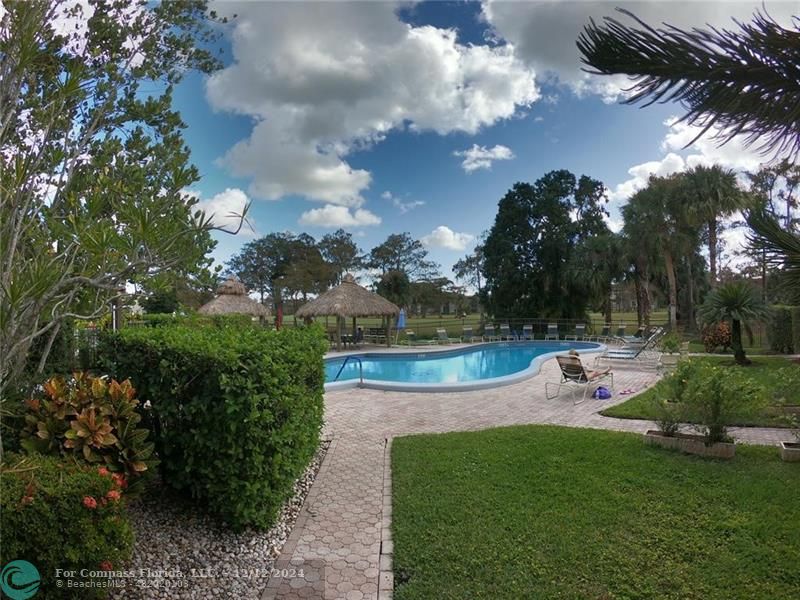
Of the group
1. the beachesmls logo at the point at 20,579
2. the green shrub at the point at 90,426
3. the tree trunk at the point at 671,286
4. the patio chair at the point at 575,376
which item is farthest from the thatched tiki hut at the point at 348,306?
the beachesmls logo at the point at 20,579

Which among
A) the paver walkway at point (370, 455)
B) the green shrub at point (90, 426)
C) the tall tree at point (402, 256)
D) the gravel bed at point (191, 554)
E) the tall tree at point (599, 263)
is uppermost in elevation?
the tall tree at point (402, 256)

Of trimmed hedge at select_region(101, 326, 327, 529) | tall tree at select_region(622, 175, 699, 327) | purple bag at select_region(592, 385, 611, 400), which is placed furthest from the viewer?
tall tree at select_region(622, 175, 699, 327)

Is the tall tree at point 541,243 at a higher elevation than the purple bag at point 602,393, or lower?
higher

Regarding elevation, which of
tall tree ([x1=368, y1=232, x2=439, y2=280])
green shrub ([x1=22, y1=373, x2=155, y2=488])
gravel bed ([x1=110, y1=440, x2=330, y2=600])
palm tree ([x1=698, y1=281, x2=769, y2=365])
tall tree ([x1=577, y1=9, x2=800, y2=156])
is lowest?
gravel bed ([x1=110, y1=440, x2=330, y2=600])

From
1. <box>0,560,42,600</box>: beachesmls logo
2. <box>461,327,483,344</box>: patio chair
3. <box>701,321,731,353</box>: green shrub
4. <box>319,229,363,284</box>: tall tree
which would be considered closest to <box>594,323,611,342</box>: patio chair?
<box>461,327,483,344</box>: patio chair

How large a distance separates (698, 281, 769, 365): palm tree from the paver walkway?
304cm

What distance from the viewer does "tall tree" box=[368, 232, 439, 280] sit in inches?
1670

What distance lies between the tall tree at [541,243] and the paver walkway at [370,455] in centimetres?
1604

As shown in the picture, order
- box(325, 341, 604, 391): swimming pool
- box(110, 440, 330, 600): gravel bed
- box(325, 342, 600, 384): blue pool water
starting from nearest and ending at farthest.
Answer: box(110, 440, 330, 600): gravel bed
box(325, 341, 604, 391): swimming pool
box(325, 342, 600, 384): blue pool water

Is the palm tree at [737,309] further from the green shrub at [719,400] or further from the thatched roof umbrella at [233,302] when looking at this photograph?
the thatched roof umbrella at [233,302]

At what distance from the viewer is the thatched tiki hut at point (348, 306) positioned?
21.5 meters

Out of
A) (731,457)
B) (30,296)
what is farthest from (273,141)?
(731,457)

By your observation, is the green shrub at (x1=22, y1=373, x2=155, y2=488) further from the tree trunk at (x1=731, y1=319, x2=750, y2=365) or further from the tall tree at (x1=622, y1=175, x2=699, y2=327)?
the tall tree at (x1=622, y1=175, x2=699, y2=327)

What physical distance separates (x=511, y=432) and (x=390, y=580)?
13.0 ft
